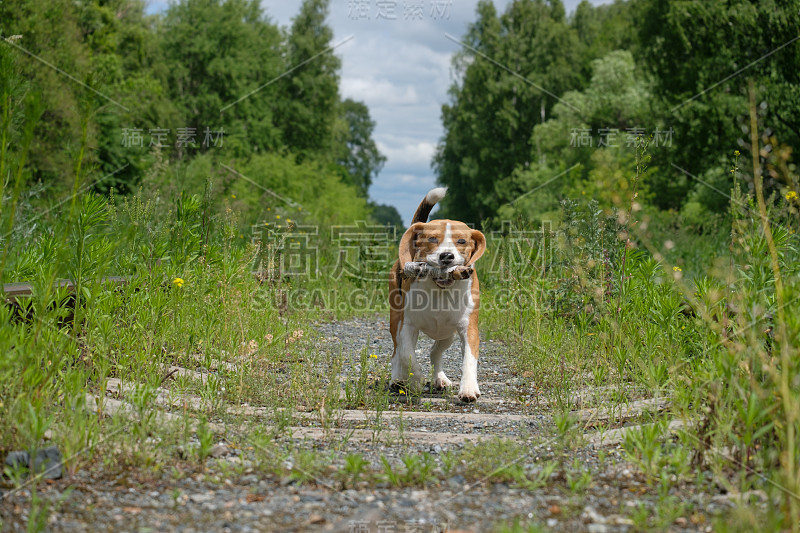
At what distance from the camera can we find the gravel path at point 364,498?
2.44m

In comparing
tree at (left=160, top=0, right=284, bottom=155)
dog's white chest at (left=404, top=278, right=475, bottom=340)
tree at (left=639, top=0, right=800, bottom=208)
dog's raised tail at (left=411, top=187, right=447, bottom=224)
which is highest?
tree at (left=160, top=0, right=284, bottom=155)

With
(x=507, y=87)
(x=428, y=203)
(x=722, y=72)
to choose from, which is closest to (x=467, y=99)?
(x=507, y=87)

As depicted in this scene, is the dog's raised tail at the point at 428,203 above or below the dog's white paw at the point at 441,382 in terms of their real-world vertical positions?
above

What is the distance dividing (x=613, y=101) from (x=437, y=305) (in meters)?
30.1

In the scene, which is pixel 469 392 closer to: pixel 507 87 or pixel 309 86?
pixel 507 87

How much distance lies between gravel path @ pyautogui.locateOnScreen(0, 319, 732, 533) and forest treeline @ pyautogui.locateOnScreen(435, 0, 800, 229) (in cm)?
198

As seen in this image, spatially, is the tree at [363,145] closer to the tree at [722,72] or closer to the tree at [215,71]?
the tree at [215,71]

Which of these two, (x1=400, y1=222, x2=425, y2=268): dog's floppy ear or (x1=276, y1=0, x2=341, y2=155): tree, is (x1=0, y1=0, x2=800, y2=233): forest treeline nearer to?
(x1=276, y1=0, x2=341, y2=155): tree

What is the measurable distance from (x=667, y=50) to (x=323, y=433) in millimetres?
22820

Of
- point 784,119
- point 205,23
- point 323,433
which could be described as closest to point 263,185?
point 205,23

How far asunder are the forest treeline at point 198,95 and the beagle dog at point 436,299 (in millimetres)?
10973

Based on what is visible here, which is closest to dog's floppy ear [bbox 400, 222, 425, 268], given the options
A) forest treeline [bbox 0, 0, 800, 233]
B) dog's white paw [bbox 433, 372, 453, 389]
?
dog's white paw [bbox 433, 372, 453, 389]

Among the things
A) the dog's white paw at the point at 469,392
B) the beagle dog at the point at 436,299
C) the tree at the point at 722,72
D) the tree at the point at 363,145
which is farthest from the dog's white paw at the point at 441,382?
the tree at the point at 363,145

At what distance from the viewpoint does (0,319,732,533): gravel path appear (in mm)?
2439
